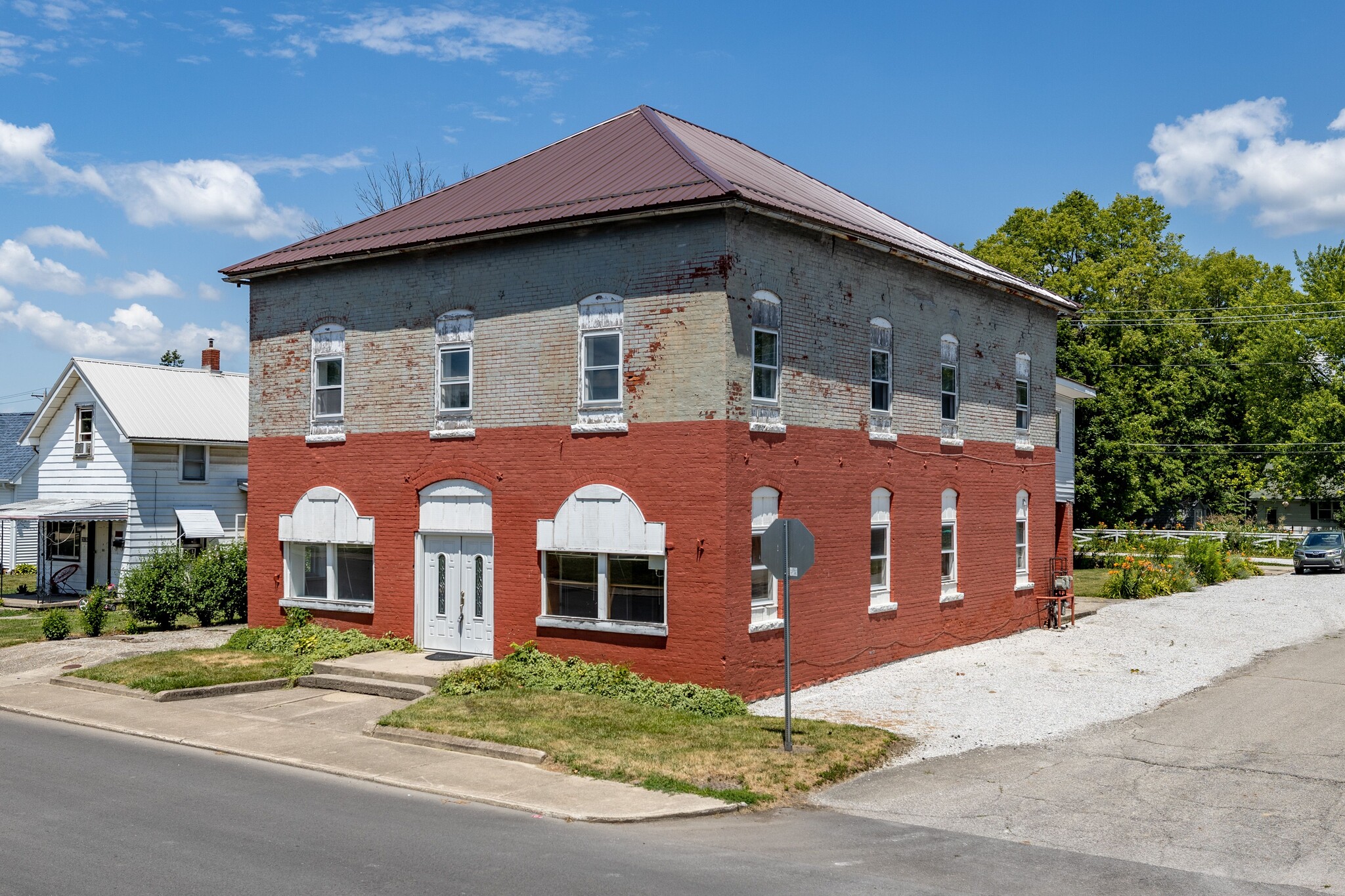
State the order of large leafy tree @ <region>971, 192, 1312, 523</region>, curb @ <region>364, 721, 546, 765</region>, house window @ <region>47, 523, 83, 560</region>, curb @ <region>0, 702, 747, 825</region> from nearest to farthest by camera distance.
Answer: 1. curb @ <region>0, 702, 747, 825</region>
2. curb @ <region>364, 721, 546, 765</region>
3. house window @ <region>47, 523, 83, 560</region>
4. large leafy tree @ <region>971, 192, 1312, 523</region>

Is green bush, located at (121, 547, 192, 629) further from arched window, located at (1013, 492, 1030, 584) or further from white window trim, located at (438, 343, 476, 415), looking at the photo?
arched window, located at (1013, 492, 1030, 584)

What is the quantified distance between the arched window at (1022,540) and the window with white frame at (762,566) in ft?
34.1

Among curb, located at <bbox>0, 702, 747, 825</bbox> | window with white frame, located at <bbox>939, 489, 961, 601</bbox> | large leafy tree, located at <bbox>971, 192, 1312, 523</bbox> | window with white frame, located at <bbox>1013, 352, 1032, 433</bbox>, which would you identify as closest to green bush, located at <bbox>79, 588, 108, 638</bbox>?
curb, located at <bbox>0, 702, 747, 825</bbox>

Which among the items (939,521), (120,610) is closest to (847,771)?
(939,521)

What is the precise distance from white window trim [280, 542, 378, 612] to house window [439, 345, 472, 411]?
3.22 metres

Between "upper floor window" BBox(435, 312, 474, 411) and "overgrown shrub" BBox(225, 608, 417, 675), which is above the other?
"upper floor window" BBox(435, 312, 474, 411)

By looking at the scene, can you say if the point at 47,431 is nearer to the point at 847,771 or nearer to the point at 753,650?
the point at 753,650

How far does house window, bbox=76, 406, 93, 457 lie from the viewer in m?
34.5

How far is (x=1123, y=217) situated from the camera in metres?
56.6

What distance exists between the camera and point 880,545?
21.0m

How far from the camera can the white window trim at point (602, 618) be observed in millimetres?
17203

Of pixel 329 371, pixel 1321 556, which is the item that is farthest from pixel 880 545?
pixel 1321 556

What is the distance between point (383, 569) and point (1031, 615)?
14954 millimetres

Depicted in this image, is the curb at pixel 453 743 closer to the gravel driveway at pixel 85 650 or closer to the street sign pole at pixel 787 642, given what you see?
the street sign pole at pixel 787 642
